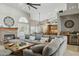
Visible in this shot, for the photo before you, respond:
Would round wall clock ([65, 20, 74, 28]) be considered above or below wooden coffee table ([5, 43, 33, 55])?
above

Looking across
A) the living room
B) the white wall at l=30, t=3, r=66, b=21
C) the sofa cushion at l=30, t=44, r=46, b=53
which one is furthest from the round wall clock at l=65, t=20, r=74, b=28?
the sofa cushion at l=30, t=44, r=46, b=53

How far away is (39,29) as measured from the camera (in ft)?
9.33

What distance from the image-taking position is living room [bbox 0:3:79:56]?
2771 millimetres

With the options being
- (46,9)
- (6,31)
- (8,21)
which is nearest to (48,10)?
(46,9)

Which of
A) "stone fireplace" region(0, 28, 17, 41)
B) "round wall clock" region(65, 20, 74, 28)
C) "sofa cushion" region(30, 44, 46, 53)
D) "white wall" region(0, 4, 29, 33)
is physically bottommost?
"sofa cushion" region(30, 44, 46, 53)

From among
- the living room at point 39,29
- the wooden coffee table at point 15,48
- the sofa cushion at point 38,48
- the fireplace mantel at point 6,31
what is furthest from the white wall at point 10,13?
the sofa cushion at point 38,48

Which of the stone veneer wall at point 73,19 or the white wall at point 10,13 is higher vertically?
the white wall at point 10,13

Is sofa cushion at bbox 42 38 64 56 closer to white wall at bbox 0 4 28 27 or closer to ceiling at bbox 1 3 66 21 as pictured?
ceiling at bbox 1 3 66 21

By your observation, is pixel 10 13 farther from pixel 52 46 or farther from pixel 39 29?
pixel 52 46

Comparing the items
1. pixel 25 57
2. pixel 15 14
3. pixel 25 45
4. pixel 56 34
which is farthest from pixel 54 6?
pixel 25 57

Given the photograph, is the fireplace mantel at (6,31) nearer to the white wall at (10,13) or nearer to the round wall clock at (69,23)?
the white wall at (10,13)

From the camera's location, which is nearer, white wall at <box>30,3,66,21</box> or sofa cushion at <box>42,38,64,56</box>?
sofa cushion at <box>42,38,64,56</box>

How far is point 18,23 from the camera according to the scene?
285 centimetres

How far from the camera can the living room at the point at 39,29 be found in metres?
2.77
